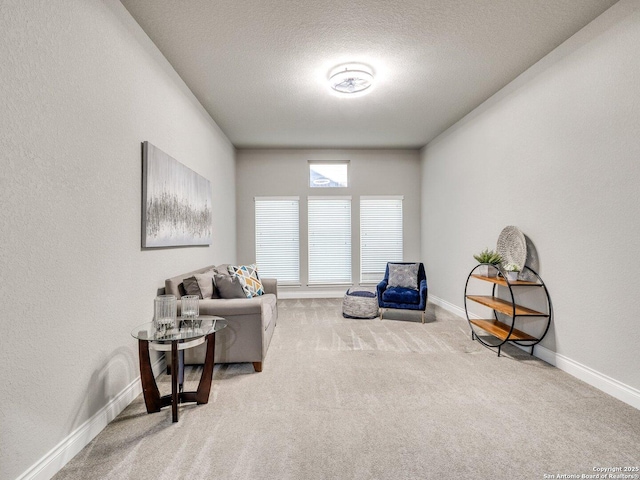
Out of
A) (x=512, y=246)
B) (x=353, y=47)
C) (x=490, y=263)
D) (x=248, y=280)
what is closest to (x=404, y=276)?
(x=490, y=263)

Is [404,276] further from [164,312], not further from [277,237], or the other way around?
[164,312]

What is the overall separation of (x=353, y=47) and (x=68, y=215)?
2.69 meters

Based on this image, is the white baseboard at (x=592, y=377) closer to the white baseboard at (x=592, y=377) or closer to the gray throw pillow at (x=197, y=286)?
the white baseboard at (x=592, y=377)

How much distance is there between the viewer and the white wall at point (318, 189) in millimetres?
6594

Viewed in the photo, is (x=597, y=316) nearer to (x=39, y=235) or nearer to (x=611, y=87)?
(x=611, y=87)

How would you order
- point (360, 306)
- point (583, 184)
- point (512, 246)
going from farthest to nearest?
1. point (360, 306)
2. point (512, 246)
3. point (583, 184)

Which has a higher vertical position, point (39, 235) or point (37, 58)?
point (37, 58)

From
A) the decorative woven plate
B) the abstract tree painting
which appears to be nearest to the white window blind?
the abstract tree painting

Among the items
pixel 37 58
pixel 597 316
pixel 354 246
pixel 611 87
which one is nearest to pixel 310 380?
pixel 597 316

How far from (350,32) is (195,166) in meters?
2.41

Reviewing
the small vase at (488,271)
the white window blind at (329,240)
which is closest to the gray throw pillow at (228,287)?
the small vase at (488,271)

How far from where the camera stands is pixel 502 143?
396 cm

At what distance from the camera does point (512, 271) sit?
352 cm

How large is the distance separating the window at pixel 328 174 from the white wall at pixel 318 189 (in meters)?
0.12
